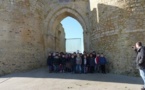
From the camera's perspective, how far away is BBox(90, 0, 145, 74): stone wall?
32.4 ft

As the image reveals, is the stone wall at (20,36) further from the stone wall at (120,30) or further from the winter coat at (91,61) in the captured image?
the stone wall at (120,30)

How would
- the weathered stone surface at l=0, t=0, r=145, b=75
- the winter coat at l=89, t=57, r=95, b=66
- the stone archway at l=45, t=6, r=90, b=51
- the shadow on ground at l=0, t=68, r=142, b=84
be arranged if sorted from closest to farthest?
1. the shadow on ground at l=0, t=68, r=142, b=84
2. the weathered stone surface at l=0, t=0, r=145, b=75
3. the winter coat at l=89, t=57, r=95, b=66
4. the stone archway at l=45, t=6, r=90, b=51

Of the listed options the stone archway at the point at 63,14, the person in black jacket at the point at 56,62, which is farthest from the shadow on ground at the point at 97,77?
the stone archway at the point at 63,14

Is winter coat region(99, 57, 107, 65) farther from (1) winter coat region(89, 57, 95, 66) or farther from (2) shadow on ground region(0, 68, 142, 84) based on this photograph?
(2) shadow on ground region(0, 68, 142, 84)

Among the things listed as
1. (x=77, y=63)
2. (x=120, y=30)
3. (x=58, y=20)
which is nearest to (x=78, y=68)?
(x=77, y=63)

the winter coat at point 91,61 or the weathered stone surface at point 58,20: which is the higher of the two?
the weathered stone surface at point 58,20

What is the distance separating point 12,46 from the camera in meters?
11.2

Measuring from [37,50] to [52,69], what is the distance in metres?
2.20

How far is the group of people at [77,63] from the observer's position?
35.0 feet

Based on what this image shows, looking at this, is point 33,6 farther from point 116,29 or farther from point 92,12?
point 116,29

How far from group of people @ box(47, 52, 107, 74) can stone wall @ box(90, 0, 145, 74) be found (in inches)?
22.9

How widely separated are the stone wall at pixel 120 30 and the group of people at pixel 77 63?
581mm

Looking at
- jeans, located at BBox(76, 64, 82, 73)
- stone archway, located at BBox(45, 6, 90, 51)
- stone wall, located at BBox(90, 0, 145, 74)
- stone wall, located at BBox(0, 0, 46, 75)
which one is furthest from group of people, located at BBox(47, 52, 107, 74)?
stone archway, located at BBox(45, 6, 90, 51)

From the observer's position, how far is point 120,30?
10414 millimetres
